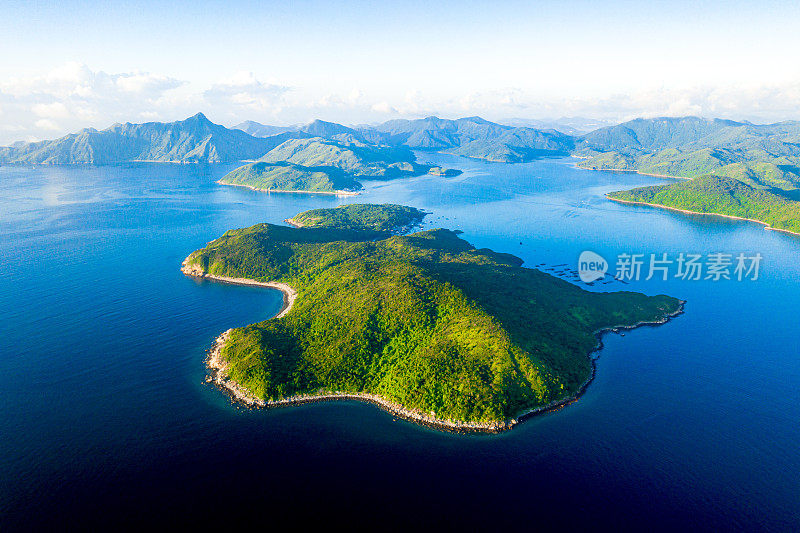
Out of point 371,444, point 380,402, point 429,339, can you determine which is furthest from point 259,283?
point 371,444

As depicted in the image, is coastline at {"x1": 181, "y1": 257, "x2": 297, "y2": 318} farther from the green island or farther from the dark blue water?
the dark blue water

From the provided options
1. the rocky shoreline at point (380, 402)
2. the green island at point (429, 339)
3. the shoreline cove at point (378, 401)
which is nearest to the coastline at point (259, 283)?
the green island at point (429, 339)

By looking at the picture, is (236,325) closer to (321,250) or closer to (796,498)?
(321,250)

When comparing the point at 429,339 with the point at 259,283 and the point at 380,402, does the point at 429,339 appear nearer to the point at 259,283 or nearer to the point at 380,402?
the point at 380,402

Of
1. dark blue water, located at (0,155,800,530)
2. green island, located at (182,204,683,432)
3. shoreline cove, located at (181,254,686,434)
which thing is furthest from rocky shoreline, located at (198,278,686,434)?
dark blue water, located at (0,155,800,530)

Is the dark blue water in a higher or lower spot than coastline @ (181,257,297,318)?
lower

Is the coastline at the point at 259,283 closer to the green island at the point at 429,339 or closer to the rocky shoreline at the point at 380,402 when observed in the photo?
the green island at the point at 429,339

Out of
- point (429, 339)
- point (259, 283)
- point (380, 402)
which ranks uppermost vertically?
point (429, 339)

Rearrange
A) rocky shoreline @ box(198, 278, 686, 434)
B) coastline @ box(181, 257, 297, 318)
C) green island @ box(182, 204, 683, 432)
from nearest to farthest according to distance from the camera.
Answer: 1. rocky shoreline @ box(198, 278, 686, 434)
2. green island @ box(182, 204, 683, 432)
3. coastline @ box(181, 257, 297, 318)
